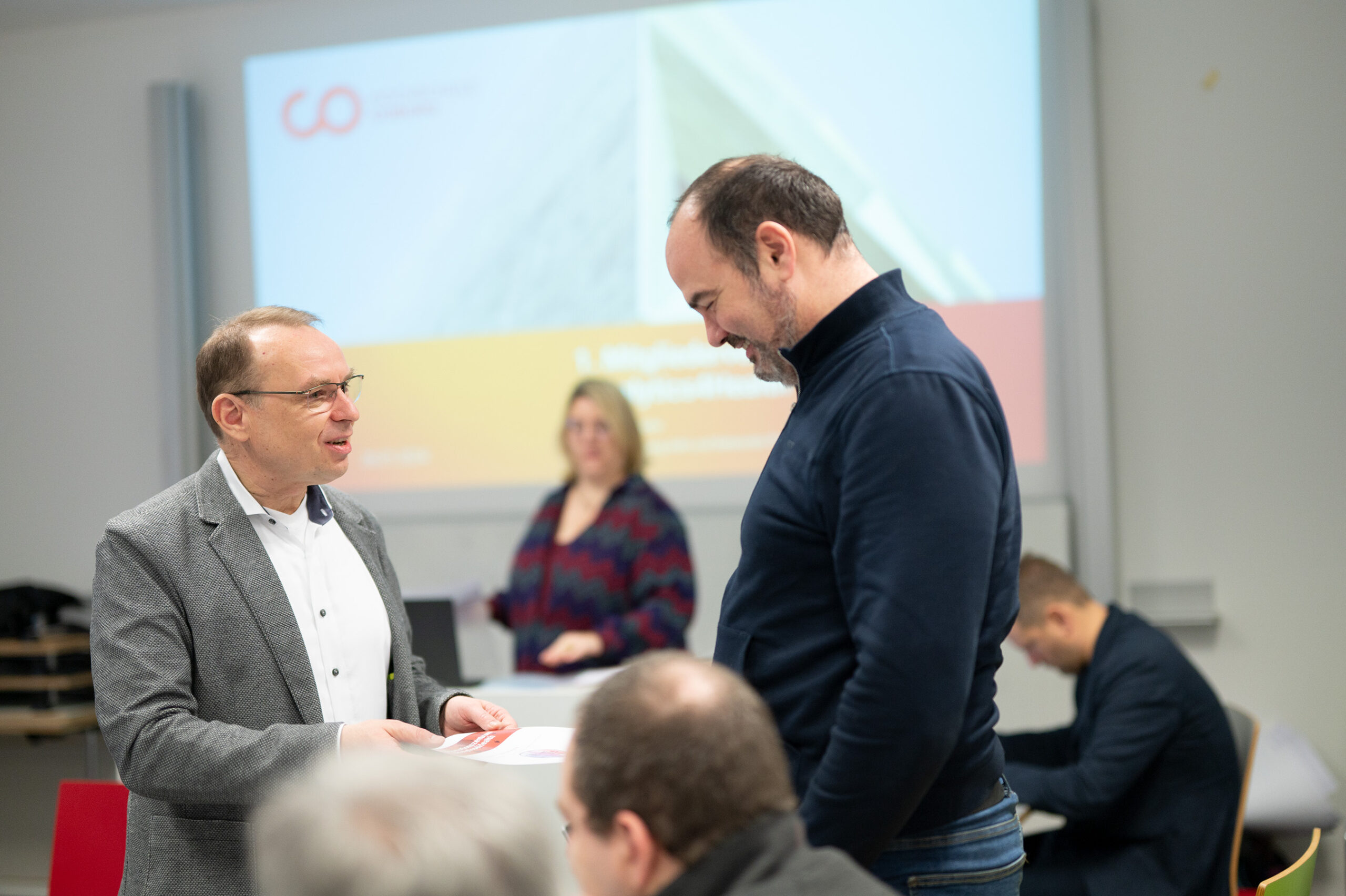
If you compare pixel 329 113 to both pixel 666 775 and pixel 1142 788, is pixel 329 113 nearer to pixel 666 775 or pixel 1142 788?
pixel 1142 788

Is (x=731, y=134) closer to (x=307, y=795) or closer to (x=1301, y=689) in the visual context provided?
(x=1301, y=689)

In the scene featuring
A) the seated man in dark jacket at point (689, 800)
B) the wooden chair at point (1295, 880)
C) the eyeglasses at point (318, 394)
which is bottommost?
the wooden chair at point (1295, 880)

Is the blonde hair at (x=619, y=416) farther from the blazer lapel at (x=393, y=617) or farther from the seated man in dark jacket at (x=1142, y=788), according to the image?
the blazer lapel at (x=393, y=617)

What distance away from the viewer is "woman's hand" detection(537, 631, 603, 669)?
Answer: 3291mm

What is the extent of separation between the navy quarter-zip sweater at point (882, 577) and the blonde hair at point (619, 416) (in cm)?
215

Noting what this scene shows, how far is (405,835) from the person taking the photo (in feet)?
2.74

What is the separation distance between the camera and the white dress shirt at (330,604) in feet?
5.45

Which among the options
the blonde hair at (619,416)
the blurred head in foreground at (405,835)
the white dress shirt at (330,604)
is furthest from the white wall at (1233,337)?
the blurred head in foreground at (405,835)

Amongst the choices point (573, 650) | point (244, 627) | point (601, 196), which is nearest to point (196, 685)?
point (244, 627)

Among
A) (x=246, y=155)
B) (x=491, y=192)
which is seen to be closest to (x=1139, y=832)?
(x=491, y=192)

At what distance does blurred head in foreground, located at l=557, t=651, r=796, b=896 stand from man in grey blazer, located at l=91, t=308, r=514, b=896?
60cm

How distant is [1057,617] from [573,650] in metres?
1.32

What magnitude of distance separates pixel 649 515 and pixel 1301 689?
236 cm

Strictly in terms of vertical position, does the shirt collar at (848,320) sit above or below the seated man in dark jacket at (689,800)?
above
